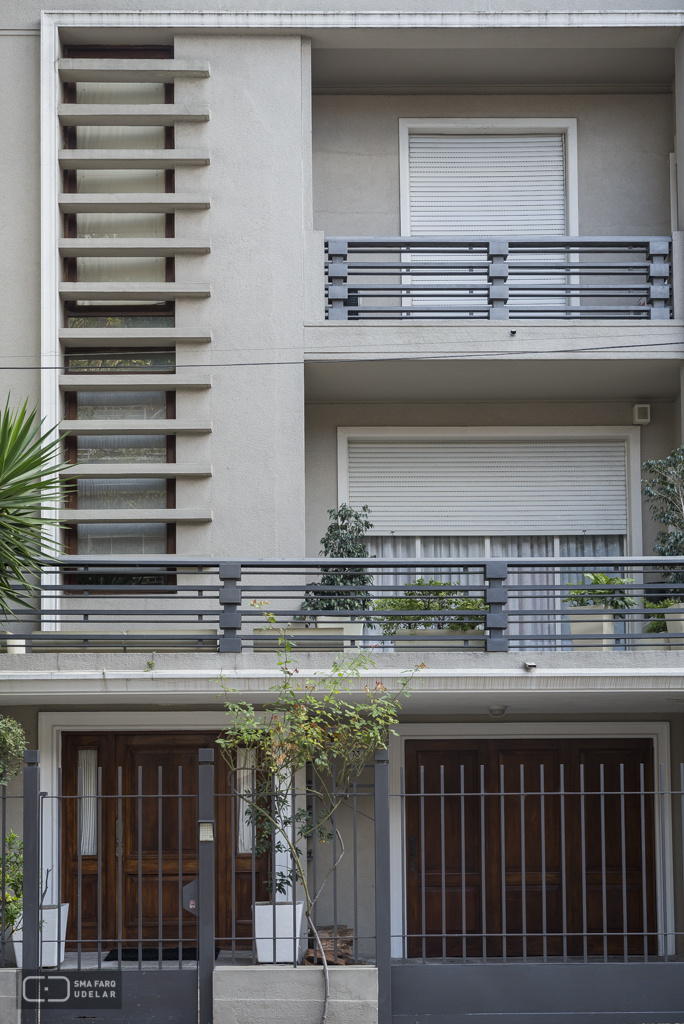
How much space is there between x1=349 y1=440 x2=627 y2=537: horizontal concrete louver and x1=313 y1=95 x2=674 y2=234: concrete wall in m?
2.58

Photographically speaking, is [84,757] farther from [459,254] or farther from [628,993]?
[459,254]

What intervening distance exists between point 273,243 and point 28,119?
2831 mm

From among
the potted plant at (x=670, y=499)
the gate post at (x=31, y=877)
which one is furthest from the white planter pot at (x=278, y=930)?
the potted plant at (x=670, y=499)

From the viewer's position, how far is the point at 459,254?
39.2ft

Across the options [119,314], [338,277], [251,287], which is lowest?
[119,314]

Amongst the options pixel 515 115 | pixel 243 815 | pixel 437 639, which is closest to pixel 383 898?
pixel 437 639

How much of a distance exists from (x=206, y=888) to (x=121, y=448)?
4.91 metres

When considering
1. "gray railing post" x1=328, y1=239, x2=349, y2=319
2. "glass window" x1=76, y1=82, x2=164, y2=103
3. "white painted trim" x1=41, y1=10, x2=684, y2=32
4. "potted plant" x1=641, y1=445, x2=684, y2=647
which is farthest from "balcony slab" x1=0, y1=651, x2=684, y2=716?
"white painted trim" x1=41, y1=10, x2=684, y2=32

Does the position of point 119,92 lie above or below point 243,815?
above

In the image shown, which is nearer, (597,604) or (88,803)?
(597,604)

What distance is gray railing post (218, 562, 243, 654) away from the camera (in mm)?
9055

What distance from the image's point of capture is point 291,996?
24.2 ft

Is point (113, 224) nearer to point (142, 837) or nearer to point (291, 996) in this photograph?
point (142, 837)

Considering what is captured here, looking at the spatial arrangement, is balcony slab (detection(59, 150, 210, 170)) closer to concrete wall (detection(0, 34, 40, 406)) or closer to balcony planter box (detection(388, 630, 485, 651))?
concrete wall (detection(0, 34, 40, 406))
